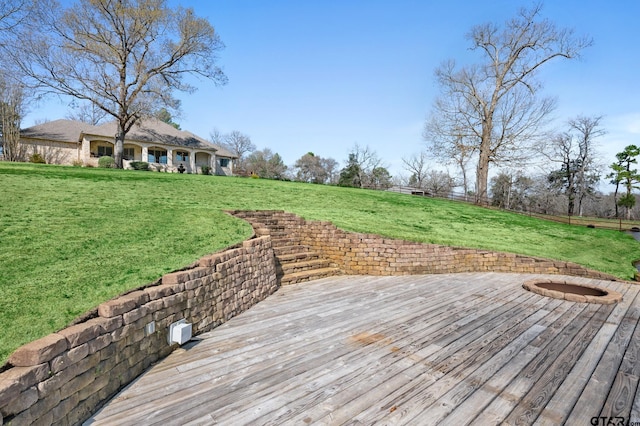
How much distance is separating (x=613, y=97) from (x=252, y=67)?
544 inches

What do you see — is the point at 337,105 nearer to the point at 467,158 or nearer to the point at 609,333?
the point at 467,158

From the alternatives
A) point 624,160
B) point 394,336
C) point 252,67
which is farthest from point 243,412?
point 624,160

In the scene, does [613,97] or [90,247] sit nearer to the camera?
[90,247]

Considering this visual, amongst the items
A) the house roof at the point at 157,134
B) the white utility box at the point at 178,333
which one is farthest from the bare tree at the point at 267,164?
the white utility box at the point at 178,333

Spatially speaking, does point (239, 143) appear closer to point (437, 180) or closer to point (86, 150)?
point (86, 150)

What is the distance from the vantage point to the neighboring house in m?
21.8

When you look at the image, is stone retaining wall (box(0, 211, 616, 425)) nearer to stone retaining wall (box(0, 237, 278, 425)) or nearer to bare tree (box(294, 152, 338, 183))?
stone retaining wall (box(0, 237, 278, 425))

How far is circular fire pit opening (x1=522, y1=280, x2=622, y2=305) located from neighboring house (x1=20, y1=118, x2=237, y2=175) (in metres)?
22.4

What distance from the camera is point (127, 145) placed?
23.8 meters

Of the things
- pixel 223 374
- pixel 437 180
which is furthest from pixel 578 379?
pixel 437 180

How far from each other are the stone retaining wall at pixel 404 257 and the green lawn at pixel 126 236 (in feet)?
1.58

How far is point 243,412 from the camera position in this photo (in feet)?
7.36

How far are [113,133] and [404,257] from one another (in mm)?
24407

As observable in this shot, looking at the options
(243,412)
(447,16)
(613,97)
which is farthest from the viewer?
(613,97)
